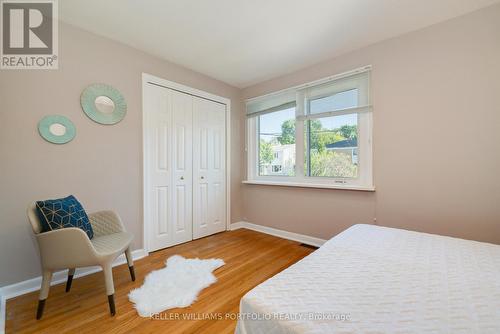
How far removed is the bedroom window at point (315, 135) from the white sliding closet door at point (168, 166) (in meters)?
1.10

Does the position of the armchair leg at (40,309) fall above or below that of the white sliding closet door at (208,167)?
below

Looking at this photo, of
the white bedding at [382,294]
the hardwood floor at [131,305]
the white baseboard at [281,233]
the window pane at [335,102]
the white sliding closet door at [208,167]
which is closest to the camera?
the white bedding at [382,294]

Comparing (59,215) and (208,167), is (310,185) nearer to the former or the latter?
(208,167)

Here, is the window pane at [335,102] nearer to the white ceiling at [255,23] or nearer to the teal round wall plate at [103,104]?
the white ceiling at [255,23]

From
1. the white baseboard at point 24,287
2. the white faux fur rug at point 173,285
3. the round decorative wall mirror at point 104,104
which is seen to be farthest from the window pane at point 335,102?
the white baseboard at point 24,287

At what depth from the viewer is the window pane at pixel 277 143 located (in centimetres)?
315

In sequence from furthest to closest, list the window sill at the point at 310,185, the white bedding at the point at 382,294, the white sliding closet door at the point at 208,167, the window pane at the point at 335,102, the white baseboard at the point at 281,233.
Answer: the white sliding closet door at the point at 208,167
the white baseboard at the point at 281,233
the window pane at the point at 335,102
the window sill at the point at 310,185
the white bedding at the point at 382,294

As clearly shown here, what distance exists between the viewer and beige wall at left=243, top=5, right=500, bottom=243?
176 cm

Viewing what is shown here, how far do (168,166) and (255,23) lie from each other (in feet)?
6.17

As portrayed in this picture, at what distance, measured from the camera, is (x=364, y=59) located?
7.80ft

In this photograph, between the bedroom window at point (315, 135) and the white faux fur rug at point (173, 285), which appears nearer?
the white faux fur rug at point (173, 285)

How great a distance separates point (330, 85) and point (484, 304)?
2441 millimetres

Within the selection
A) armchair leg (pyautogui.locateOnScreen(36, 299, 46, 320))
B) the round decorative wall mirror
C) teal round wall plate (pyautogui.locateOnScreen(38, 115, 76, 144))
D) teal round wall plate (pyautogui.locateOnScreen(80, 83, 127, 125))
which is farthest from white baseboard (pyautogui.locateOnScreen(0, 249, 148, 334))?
the round decorative wall mirror

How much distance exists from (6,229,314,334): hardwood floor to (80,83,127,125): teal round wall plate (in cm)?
156
